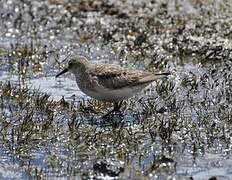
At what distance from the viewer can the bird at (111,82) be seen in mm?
10875

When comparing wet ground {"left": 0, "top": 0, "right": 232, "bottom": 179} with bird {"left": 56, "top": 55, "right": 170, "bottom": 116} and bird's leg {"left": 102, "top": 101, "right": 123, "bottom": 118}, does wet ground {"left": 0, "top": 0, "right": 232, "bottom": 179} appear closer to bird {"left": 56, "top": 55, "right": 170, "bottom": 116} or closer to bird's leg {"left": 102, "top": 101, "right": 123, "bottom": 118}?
bird's leg {"left": 102, "top": 101, "right": 123, "bottom": 118}

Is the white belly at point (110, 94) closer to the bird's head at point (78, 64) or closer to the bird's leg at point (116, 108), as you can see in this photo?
the bird's leg at point (116, 108)

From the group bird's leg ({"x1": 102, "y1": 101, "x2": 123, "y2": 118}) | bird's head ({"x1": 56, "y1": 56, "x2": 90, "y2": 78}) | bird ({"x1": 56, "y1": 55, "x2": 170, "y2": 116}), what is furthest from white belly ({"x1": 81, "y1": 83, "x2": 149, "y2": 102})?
bird's head ({"x1": 56, "y1": 56, "x2": 90, "y2": 78})

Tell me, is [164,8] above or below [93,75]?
above

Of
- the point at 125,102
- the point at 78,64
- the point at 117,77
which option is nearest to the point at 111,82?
the point at 117,77

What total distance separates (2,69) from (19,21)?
16.1 ft

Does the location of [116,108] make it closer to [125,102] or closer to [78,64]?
[125,102]

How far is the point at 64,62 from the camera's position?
15.0m

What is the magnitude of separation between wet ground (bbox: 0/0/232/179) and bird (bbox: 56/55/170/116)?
42cm

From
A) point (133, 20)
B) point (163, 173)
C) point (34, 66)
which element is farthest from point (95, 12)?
point (163, 173)

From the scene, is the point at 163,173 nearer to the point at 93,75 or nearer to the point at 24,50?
the point at 93,75

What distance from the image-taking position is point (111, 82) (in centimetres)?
1090

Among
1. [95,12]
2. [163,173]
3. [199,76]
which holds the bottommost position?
[163,173]

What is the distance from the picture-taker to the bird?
10.9 meters
